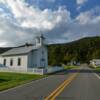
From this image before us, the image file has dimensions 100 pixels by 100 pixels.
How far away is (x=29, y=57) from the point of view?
2255 inches

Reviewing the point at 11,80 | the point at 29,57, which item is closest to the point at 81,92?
the point at 11,80

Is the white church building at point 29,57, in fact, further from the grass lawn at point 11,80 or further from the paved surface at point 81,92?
the paved surface at point 81,92

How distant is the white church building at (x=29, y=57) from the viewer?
57.1 metres

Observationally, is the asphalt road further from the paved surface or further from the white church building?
the white church building

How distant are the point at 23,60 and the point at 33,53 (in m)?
3.03

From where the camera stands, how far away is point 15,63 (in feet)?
199

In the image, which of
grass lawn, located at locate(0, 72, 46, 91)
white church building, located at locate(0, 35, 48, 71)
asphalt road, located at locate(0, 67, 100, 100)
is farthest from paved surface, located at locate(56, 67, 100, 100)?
white church building, located at locate(0, 35, 48, 71)

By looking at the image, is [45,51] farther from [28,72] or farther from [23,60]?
[28,72]

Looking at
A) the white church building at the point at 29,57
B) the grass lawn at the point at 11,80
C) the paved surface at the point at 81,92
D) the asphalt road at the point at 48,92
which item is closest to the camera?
the asphalt road at the point at 48,92

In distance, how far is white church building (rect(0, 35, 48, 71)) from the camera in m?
57.1

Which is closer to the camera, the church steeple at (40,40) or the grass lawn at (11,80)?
the grass lawn at (11,80)

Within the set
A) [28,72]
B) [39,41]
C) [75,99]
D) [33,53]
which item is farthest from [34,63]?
[75,99]

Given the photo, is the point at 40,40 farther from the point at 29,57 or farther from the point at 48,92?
the point at 48,92

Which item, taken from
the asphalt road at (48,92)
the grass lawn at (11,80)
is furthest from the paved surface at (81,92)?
the grass lawn at (11,80)
